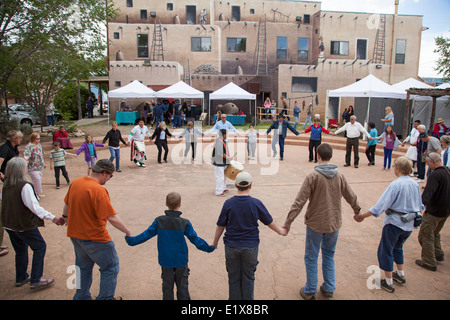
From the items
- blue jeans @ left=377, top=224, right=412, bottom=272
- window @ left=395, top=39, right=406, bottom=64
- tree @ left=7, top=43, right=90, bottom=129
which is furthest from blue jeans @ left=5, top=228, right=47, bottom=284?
window @ left=395, top=39, right=406, bottom=64

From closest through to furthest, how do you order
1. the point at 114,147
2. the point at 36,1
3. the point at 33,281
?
1. the point at 33,281
2. the point at 114,147
3. the point at 36,1

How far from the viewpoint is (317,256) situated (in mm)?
3988

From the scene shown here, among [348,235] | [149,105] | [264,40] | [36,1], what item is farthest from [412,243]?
[264,40]

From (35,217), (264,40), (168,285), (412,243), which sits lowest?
(412,243)

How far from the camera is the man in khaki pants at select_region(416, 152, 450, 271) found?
4.54 meters

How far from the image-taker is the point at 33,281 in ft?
13.6

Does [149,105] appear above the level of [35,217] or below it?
above

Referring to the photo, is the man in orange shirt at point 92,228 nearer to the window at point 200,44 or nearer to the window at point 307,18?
the window at point 200,44

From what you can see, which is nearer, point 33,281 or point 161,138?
point 33,281

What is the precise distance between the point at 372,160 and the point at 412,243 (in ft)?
23.2

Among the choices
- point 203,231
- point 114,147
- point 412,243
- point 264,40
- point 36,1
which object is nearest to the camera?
point 412,243

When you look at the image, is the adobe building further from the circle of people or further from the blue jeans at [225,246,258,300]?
the blue jeans at [225,246,258,300]

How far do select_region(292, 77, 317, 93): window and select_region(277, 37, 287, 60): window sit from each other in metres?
5.93

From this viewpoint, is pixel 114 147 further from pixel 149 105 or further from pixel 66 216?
pixel 149 105
